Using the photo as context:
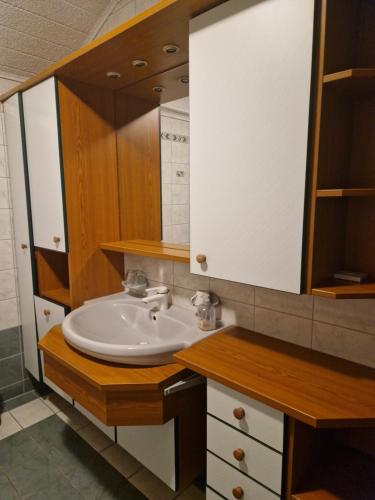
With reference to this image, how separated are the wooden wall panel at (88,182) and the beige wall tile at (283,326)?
0.93 m

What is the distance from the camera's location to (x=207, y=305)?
140 centimetres

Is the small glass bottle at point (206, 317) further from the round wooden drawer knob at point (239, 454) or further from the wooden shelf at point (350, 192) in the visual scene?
the wooden shelf at point (350, 192)

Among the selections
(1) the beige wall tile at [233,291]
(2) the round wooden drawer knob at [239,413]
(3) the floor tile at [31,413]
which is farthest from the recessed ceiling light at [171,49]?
(3) the floor tile at [31,413]

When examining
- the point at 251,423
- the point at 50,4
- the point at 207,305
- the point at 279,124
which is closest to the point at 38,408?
the point at 207,305

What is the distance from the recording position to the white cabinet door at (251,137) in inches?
36.2

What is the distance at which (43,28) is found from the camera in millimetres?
1836

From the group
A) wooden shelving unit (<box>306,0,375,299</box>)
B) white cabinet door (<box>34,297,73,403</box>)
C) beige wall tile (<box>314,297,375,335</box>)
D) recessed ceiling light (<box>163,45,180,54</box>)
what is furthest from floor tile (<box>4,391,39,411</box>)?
recessed ceiling light (<box>163,45,180,54</box>)

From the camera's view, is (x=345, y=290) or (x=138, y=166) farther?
(x=138, y=166)

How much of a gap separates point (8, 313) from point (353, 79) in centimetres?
228

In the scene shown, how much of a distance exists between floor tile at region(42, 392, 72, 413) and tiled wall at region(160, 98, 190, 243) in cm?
135

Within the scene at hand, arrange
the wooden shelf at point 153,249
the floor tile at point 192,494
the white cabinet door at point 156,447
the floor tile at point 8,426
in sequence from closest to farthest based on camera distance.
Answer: the white cabinet door at point 156,447, the wooden shelf at point 153,249, the floor tile at point 192,494, the floor tile at point 8,426

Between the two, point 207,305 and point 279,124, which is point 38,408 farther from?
point 279,124

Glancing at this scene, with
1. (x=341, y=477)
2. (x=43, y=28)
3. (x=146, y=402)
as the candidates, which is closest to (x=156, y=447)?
(x=146, y=402)

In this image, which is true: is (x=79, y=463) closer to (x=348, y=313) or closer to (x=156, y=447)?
(x=156, y=447)
